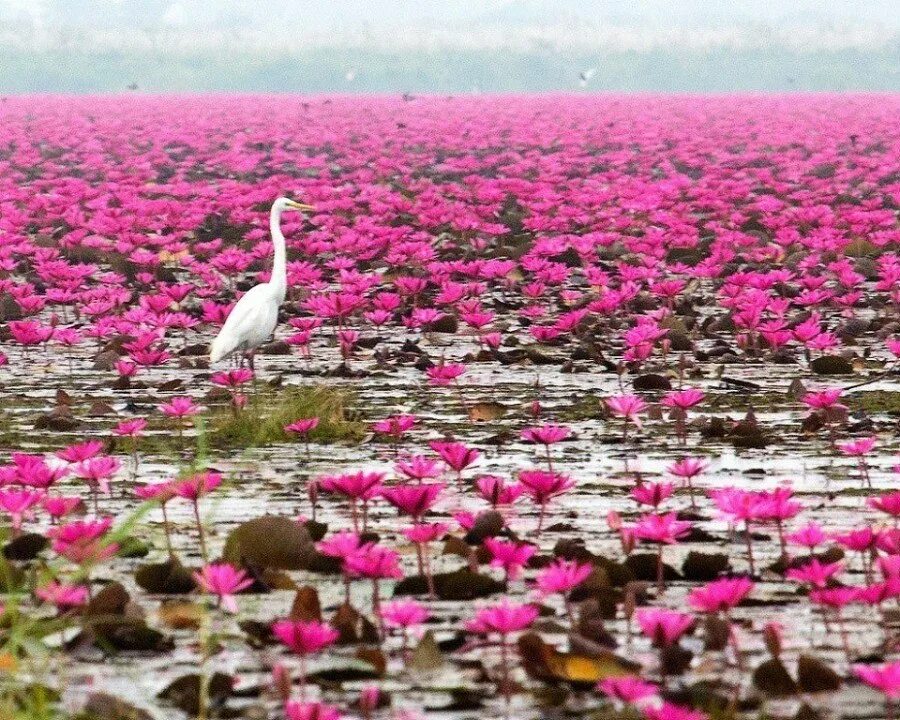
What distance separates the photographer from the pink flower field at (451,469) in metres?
3.90

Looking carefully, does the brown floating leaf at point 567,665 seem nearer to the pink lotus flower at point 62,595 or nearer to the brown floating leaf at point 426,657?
the brown floating leaf at point 426,657

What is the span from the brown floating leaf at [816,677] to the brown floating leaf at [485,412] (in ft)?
10.7

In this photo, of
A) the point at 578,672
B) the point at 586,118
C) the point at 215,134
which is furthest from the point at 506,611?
the point at 586,118

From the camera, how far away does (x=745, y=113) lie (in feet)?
112

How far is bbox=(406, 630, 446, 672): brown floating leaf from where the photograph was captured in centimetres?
398

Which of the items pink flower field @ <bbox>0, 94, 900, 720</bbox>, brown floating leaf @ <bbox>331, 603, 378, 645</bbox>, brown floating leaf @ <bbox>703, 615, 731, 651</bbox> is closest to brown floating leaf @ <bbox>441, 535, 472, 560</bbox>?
pink flower field @ <bbox>0, 94, 900, 720</bbox>

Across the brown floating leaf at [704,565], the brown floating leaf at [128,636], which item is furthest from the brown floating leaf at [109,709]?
the brown floating leaf at [704,565]

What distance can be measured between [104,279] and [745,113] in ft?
78.5

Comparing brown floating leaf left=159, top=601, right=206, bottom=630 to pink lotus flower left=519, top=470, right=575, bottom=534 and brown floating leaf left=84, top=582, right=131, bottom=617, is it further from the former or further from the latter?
pink lotus flower left=519, top=470, right=575, bottom=534

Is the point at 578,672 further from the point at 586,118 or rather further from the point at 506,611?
the point at 586,118

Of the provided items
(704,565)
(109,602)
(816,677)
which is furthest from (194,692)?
(704,565)

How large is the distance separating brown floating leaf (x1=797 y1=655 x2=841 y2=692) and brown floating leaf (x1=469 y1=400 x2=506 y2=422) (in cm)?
326

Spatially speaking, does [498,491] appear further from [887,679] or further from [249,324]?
[249,324]

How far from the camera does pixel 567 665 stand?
3.87m
